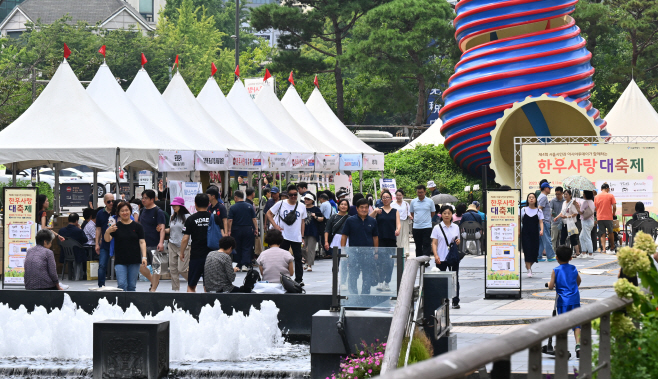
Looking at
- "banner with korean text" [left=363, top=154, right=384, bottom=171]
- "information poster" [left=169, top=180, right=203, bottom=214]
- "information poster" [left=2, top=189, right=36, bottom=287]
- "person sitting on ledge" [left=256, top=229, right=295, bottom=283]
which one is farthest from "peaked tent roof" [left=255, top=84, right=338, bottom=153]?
"person sitting on ledge" [left=256, top=229, right=295, bottom=283]

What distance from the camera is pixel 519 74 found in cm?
2747

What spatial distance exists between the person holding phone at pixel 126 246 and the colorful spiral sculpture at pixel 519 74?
1778 centimetres

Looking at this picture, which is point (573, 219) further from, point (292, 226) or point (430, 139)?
point (430, 139)

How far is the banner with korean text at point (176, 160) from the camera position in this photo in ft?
56.2

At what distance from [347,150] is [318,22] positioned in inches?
718

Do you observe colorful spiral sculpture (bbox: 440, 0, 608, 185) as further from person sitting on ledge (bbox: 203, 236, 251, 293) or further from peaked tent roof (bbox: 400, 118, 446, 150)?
person sitting on ledge (bbox: 203, 236, 251, 293)

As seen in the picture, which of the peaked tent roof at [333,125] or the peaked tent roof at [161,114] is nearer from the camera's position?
the peaked tent roof at [161,114]

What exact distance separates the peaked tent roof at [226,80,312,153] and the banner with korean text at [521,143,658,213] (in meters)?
5.64

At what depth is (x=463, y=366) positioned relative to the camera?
7.70ft

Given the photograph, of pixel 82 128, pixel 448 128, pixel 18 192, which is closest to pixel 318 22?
pixel 448 128

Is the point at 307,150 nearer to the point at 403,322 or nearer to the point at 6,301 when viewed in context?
the point at 6,301

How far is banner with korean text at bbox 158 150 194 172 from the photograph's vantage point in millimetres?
17125

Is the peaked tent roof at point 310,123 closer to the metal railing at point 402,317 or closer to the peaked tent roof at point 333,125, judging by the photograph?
the peaked tent roof at point 333,125

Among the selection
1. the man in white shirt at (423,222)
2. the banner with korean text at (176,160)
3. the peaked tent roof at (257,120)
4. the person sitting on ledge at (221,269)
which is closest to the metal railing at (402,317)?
the person sitting on ledge at (221,269)
